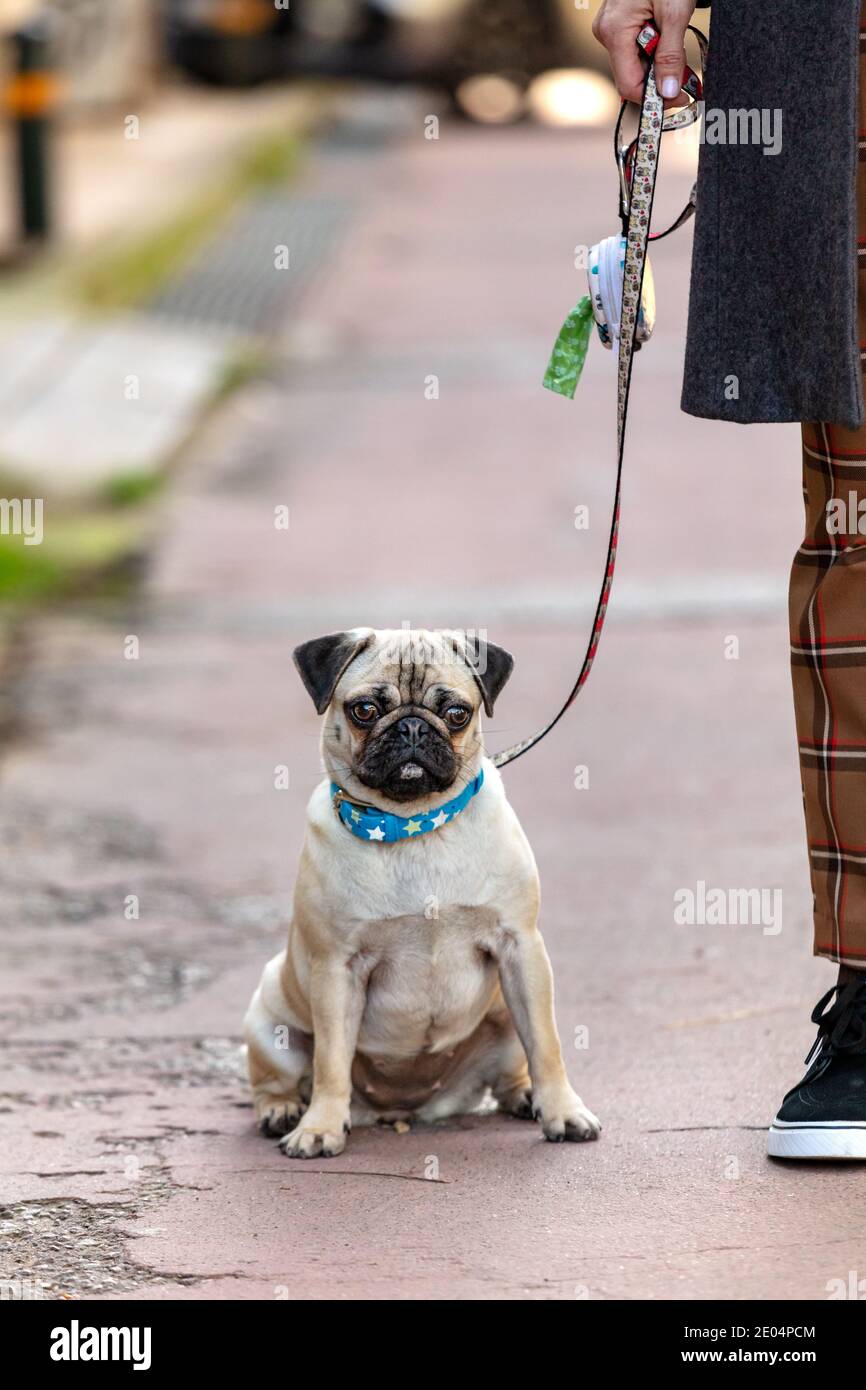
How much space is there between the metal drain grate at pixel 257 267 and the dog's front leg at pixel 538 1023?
10.6 meters

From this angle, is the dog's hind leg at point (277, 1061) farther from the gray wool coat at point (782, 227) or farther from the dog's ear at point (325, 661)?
the gray wool coat at point (782, 227)

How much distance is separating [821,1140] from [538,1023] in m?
0.54

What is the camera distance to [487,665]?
151 inches

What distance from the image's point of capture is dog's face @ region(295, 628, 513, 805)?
3604 millimetres

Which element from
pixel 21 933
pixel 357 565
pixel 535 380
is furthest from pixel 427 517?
pixel 21 933

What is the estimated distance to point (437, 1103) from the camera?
398 cm

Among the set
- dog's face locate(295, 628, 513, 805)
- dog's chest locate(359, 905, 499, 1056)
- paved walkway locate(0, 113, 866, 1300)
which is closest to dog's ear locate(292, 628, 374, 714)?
dog's face locate(295, 628, 513, 805)

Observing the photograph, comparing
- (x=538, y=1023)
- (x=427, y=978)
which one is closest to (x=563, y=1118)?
(x=538, y=1023)

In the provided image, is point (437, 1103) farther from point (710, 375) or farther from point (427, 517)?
point (427, 517)

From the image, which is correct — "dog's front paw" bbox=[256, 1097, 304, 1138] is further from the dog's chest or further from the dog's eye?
the dog's eye

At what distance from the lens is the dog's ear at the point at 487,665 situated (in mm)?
3820

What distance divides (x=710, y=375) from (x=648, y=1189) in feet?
4.45

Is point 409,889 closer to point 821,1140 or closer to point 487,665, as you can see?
point 487,665

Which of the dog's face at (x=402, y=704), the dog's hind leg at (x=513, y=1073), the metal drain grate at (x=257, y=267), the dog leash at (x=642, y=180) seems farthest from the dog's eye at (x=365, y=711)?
the metal drain grate at (x=257, y=267)
